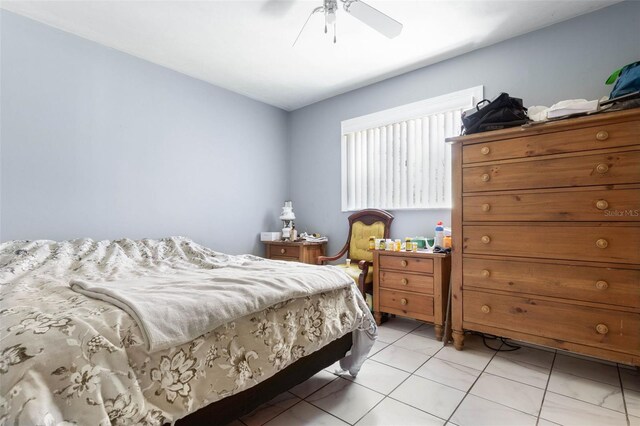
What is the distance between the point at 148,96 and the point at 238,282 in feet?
8.48

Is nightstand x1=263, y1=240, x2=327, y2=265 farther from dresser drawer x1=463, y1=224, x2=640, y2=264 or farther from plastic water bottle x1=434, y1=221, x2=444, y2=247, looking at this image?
dresser drawer x1=463, y1=224, x2=640, y2=264

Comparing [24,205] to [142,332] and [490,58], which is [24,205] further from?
[490,58]

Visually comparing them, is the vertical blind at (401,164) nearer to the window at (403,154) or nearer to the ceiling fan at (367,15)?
the window at (403,154)

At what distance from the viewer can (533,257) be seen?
6.63 ft

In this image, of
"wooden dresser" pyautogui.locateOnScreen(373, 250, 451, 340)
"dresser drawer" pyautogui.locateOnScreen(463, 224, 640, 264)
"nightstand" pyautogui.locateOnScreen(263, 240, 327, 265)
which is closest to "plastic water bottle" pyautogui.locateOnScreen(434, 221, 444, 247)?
"wooden dresser" pyautogui.locateOnScreen(373, 250, 451, 340)

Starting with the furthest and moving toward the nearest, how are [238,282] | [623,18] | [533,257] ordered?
[623,18], [533,257], [238,282]

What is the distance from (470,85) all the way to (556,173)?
133cm

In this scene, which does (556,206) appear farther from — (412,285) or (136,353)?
(136,353)

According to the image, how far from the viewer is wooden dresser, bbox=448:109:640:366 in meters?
1.76

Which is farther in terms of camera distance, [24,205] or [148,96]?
[148,96]

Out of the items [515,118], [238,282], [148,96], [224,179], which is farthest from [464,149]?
[148,96]

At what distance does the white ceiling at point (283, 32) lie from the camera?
2.27 m

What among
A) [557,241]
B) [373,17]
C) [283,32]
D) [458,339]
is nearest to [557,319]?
[557,241]

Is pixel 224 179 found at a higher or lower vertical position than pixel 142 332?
higher
